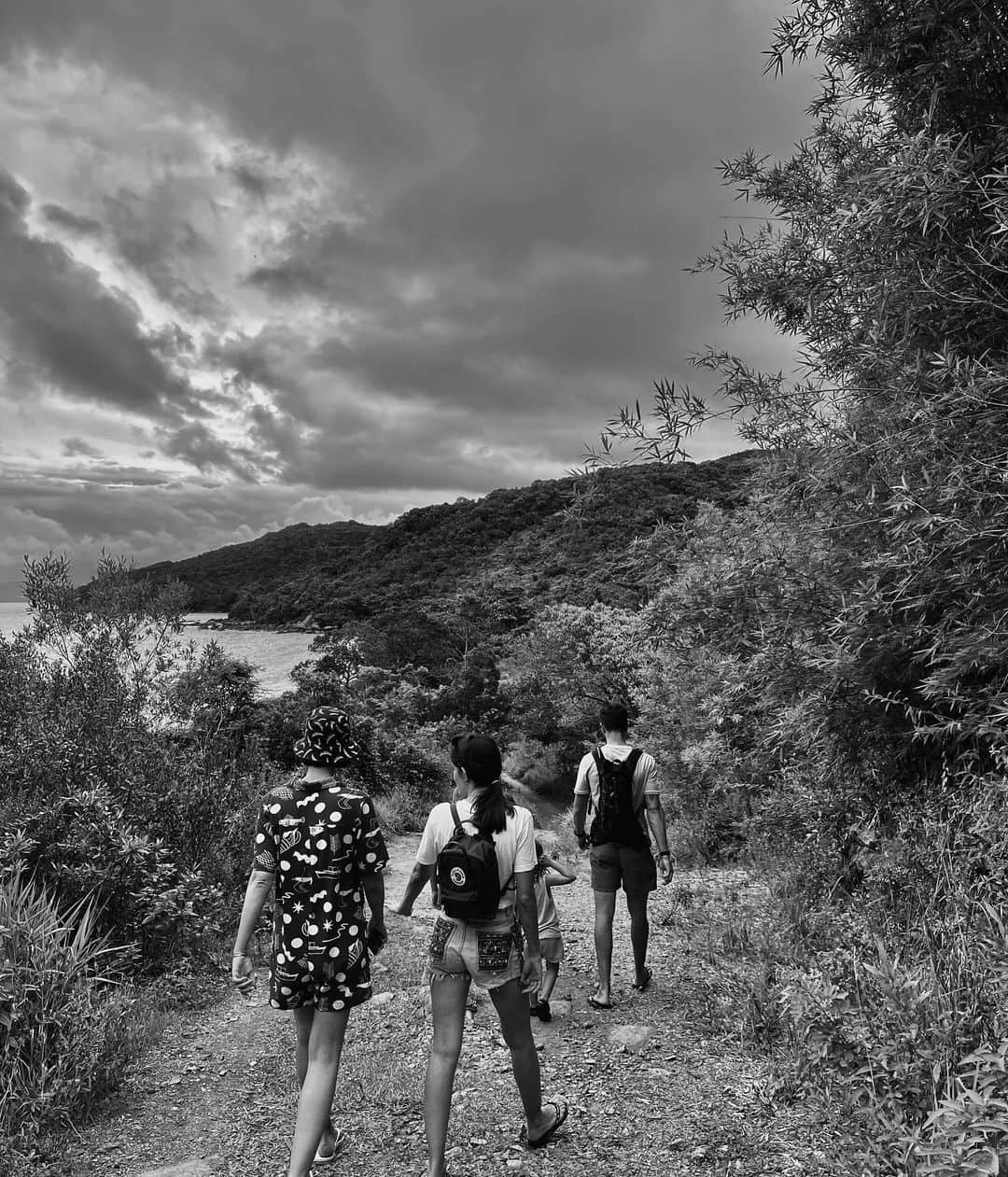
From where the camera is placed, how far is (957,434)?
13.6ft

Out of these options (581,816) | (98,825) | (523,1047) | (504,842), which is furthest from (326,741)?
(98,825)

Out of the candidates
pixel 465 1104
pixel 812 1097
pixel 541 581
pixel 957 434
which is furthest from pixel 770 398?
pixel 541 581

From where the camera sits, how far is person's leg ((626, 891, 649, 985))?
496cm

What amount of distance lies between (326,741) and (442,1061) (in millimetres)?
1344

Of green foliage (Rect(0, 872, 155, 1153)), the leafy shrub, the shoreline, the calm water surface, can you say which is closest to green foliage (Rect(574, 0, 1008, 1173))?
green foliage (Rect(0, 872, 155, 1153))

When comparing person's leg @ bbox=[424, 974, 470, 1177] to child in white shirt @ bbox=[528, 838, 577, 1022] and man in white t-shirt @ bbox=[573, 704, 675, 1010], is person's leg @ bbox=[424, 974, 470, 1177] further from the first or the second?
man in white t-shirt @ bbox=[573, 704, 675, 1010]

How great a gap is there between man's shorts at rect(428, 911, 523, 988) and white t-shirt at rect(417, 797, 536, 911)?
0.11 metres

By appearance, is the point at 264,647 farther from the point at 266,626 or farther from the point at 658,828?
the point at 658,828

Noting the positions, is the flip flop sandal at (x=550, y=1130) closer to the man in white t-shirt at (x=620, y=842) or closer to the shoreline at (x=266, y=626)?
the man in white t-shirt at (x=620, y=842)

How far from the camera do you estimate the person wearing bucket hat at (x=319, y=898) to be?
314 centimetres

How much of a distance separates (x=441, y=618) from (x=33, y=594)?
894 inches

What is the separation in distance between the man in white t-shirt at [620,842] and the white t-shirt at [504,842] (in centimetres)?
159

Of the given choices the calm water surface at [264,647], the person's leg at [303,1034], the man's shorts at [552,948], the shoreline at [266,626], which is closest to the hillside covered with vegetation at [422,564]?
the shoreline at [266,626]

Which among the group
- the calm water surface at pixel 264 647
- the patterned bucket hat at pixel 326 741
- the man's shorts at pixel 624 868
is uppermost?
the calm water surface at pixel 264 647
